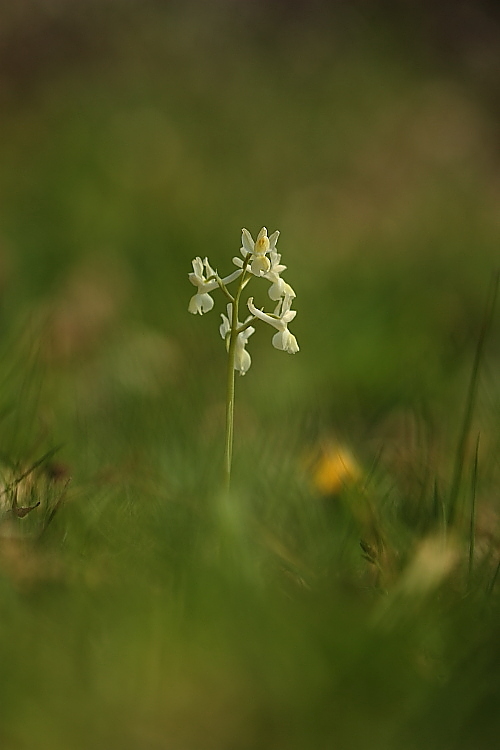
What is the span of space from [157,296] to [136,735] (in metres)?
2.44

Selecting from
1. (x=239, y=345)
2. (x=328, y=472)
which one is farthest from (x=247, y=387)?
(x=239, y=345)

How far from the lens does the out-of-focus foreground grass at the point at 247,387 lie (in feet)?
2.43

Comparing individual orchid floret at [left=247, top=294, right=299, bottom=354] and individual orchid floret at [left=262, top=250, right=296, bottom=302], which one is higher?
individual orchid floret at [left=262, top=250, right=296, bottom=302]

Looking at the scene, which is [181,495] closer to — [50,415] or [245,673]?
[245,673]

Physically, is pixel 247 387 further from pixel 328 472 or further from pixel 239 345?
pixel 239 345

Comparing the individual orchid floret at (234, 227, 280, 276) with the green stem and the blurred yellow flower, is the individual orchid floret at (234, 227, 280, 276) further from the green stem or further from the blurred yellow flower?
the blurred yellow flower

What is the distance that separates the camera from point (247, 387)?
2285 mm

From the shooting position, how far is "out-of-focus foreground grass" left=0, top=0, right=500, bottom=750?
742mm

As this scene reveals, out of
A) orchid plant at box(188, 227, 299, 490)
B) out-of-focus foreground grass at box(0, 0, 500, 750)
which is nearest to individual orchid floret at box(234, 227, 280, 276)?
orchid plant at box(188, 227, 299, 490)

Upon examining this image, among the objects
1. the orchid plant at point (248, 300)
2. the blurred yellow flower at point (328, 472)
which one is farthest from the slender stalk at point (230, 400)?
the blurred yellow flower at point (328, 472)

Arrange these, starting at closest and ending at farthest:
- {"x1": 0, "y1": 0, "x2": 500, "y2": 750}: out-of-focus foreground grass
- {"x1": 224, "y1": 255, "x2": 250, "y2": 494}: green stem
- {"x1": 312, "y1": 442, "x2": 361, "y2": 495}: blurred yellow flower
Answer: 1. {"x1": 0, "y1": 0, "x2": 500, "y2": 750}: out-of-focus foreground grass
2. {"x1": 224, "y1": 255, "x2": 250, "y2": 494}: green stem
3. {"x1": 312, "y1": 442, "x2": 361, "y2": 495}: blurred yellow flower

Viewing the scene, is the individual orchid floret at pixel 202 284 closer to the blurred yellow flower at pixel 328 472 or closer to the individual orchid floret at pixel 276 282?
the individual orchid floret at pixel 276 282

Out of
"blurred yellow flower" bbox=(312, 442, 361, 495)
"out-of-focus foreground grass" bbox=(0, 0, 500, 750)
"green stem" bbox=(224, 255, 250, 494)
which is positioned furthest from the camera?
"blurred yellow flower" bbox=(312, 442, 361, 495)

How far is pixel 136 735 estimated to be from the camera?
0.69 metres
